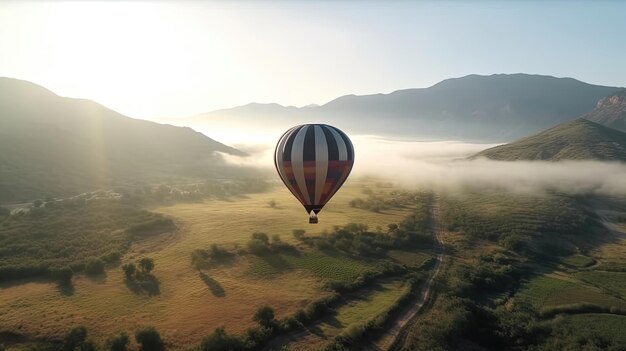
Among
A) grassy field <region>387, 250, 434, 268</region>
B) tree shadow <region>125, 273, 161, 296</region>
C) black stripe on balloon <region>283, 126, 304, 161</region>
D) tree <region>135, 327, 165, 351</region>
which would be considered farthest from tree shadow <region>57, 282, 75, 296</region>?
grassy field <region>387, 250, 434, 268</region>

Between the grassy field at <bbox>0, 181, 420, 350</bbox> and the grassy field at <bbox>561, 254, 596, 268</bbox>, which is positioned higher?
the grassy field at <bbox>0, 181, 420, 350</bbox>

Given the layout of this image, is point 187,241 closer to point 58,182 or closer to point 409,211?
point 409,211

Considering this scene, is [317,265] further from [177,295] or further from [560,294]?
[560,294]

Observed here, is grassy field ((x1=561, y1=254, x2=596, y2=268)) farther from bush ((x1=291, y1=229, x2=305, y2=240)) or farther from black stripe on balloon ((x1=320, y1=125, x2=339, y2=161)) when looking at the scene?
black stripe on balloon ((x1=320, y1=125, x2=339, y2=161))

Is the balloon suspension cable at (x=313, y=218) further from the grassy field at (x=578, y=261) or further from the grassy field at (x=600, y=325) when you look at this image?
the grassy field at (x=578, y=261)

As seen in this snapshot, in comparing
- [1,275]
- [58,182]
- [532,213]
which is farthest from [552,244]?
[58,182]

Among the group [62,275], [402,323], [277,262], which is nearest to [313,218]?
[402,323]
